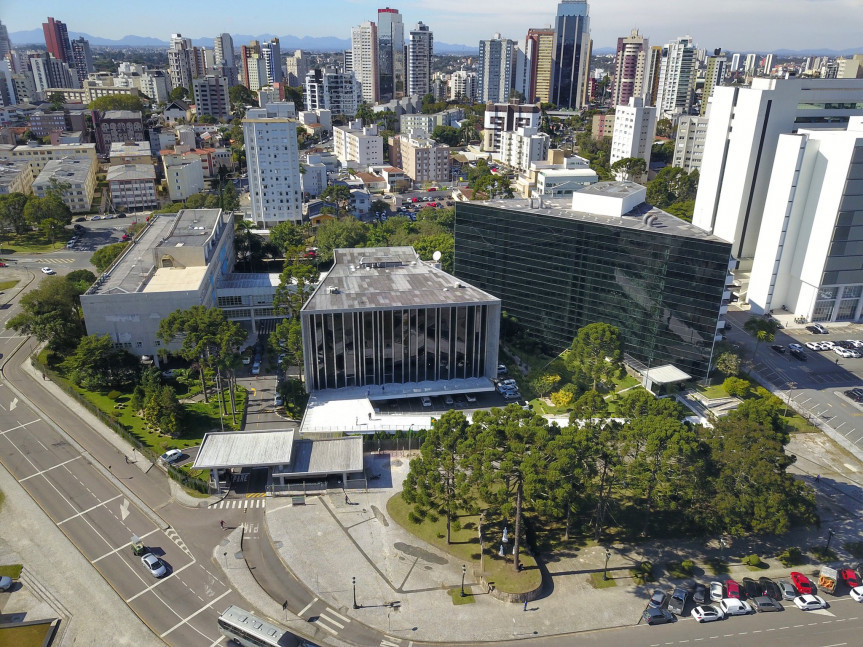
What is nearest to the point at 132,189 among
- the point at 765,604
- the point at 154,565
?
the point at 154,565

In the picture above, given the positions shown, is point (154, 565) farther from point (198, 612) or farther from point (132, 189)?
point (132, 189)

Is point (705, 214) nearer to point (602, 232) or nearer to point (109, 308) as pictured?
point (602, 232)

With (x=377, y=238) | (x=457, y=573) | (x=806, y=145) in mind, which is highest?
(x=806, y=145)

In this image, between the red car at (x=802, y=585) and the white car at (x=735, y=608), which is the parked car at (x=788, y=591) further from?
the white car at (x=735, y=608)

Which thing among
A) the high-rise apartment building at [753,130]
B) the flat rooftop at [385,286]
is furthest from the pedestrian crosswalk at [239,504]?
the high-rise apartment building at [753,130]

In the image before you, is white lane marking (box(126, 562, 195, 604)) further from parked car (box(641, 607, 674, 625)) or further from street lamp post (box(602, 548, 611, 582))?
parked car (box(641, 607, 674, 625))

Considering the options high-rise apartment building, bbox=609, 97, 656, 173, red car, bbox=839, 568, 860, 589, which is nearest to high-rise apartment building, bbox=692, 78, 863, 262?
high-rise apartment building, bbox=609, 97, 656, 173

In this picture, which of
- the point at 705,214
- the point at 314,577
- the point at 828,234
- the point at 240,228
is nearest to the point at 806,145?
the point at 828,234
